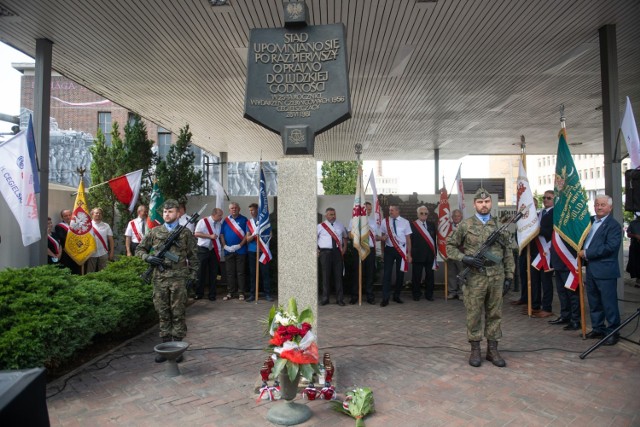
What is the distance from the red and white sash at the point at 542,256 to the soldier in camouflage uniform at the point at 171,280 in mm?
5691

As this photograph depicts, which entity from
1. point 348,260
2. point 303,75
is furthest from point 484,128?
point 303,75

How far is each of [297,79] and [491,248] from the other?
3.02m

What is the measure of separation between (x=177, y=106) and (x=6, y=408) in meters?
11.9

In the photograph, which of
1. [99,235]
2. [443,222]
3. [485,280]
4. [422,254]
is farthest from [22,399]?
[443,222]

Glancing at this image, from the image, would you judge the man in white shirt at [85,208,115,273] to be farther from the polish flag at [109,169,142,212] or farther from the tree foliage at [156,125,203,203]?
the tree foliage at [156,125,203,203]

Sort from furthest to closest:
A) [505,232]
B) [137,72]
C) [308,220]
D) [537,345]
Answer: [137,72]
[537,345]
[505,232]
[308,220]

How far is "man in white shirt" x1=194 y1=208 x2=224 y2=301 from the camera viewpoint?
33.7 feet

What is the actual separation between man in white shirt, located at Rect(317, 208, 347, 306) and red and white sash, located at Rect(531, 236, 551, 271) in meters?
3.76

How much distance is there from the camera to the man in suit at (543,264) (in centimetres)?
789

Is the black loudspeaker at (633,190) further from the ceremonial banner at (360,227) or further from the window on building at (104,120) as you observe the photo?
the window on building at (104,120)

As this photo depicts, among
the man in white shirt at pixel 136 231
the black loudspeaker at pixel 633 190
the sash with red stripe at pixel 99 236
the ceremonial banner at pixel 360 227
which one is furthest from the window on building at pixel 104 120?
the black loudspeaker at pixel 633 190

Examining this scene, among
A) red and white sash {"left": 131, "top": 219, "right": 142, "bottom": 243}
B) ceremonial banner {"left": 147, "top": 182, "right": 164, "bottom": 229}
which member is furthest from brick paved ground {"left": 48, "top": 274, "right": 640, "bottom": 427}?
red and white sash {"left": 131, "top": 219, "right": 142, "bottom": 243}

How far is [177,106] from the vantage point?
12.4 metres

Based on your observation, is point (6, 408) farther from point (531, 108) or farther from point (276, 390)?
point (531, 108)
